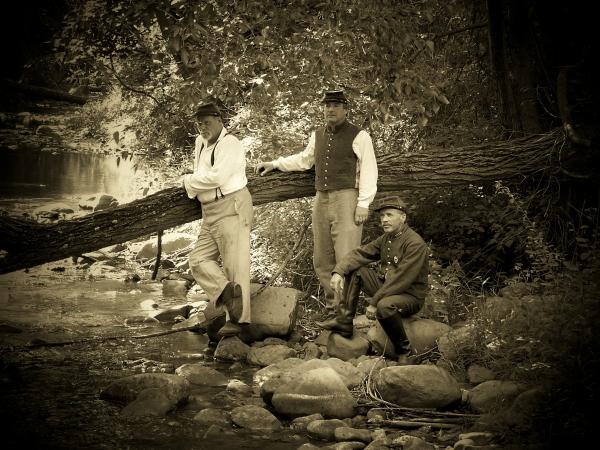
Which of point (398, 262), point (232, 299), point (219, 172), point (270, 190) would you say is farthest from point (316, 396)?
point (270, 190)

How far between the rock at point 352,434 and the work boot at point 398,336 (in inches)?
48.0

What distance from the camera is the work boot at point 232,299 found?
266 inches

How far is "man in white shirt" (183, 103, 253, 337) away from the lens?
6637 millimetres

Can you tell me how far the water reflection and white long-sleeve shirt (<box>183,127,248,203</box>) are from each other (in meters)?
Answer: 8.57

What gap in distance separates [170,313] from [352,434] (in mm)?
3957

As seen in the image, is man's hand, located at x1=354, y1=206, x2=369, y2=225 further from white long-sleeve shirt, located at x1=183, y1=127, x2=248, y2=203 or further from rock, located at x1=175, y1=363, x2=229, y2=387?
rock, located at x1=175, y1=363, x2=229, y2=387

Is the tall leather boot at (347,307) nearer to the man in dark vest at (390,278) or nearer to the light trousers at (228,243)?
the man in dark vest at (390,278)

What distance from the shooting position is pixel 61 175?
61.5 feet

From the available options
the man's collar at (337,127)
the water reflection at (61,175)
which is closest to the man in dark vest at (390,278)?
the man's collar at (337,127)

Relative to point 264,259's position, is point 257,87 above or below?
above

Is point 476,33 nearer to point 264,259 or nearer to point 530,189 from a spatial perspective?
point 530,189

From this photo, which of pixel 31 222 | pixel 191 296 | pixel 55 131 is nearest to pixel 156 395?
pixel 31 222

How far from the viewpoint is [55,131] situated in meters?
21.9

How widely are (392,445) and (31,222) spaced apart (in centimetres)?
392
